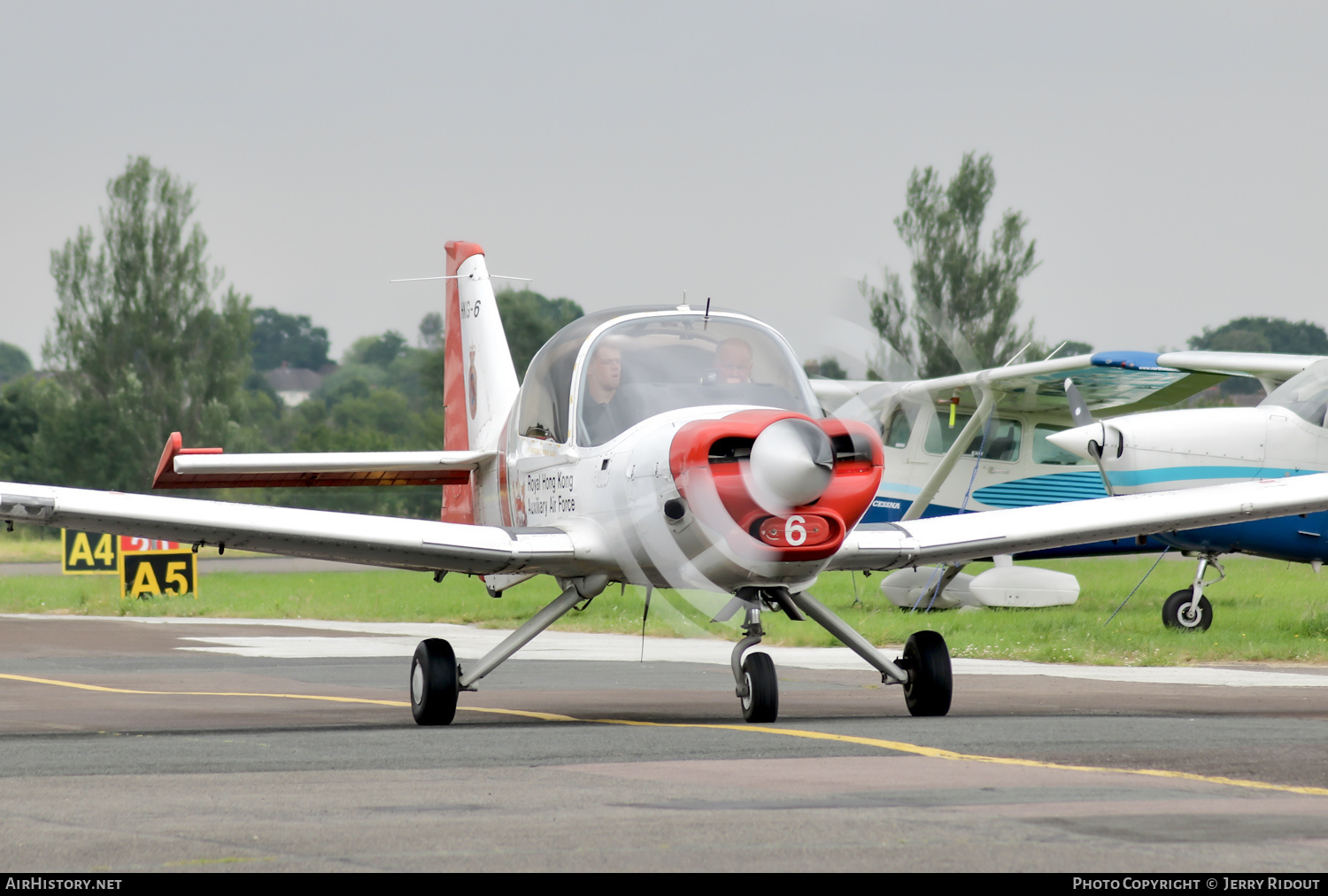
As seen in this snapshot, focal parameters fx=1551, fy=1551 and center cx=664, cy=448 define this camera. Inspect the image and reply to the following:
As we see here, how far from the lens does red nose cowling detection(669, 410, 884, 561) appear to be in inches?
317

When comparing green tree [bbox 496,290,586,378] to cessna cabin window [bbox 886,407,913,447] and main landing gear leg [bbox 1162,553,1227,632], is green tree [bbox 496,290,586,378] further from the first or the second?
main landing gear leg [bbox 1162,553,1227,632]

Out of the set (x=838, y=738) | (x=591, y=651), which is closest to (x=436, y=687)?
(x=838, y=738)

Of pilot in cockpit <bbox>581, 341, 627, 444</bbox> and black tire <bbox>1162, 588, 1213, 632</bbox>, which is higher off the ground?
pilot in cockpit <bbox>581, 341, 627, 444</bbox>

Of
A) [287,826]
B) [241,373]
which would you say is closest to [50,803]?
[287,826]

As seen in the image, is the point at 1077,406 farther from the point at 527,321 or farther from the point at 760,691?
the point at 527,321

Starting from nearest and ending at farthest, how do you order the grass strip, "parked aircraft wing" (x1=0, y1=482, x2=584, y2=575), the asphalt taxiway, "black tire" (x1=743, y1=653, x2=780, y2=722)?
the asphalt taxiway, "black tire" (x1=743, y1=653, x2=780, y2=722), "parked aircraft wing" (x1=0, y1=482, x2=584, y2=575), the grass strip

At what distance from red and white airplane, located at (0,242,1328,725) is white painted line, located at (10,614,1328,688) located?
274 cm

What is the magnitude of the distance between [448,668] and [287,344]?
177127mm

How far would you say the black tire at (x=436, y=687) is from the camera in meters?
9.16

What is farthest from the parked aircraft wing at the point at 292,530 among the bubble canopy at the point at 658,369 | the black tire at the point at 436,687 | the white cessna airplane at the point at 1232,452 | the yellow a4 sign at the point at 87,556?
the yellow a4 sign at the point at 87,556

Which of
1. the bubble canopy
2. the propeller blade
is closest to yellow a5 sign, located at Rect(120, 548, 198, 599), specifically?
the propeller blade

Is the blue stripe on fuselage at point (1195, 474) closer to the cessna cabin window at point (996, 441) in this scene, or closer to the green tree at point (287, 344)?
the cessna cabin window at point (996, 441)

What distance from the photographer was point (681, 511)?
8.27 meters

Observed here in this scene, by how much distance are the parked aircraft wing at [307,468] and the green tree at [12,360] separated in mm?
171358
